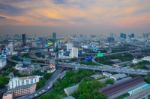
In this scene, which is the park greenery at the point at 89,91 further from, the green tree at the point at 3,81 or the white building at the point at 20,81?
the green tree at the point at 3,81

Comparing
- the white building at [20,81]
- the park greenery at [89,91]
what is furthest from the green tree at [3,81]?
the park greenery at [89,91]

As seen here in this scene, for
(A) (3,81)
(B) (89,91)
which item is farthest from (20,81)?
(B) (89,91)

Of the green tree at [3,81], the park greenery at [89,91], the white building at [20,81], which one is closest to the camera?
the park greenery at [89,91]

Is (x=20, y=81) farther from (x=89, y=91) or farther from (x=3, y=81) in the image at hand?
(x=89, y=91)

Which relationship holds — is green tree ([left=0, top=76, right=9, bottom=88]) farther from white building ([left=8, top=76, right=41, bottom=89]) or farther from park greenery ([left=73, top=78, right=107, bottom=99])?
park greenery ([left=73, top=78, right=107, bottom=99])

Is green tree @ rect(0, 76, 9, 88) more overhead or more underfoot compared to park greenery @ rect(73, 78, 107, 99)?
more underfoot

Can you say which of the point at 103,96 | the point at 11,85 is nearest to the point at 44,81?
the point at 11,85

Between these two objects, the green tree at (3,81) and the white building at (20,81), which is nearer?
the white building at (20,81)

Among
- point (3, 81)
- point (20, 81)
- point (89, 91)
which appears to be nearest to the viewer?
point (89, 91)

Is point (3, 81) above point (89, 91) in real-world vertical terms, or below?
below

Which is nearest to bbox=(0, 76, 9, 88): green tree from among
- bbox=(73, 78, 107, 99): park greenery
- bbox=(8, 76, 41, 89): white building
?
bbox=(8, 76, 41, 89): white building

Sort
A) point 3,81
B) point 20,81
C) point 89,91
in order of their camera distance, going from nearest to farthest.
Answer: point 89,91 → point 20,81 → point 3,81
